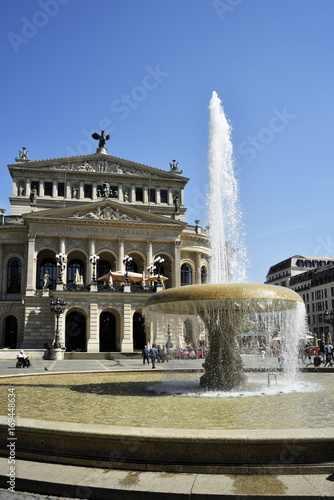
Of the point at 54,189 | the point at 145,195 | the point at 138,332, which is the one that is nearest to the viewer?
the point at 138,332

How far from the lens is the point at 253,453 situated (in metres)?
4.93

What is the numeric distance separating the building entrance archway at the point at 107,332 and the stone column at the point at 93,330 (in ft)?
10.9

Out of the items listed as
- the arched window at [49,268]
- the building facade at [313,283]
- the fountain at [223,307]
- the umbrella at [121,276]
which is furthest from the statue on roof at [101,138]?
the fountain at [223,307]

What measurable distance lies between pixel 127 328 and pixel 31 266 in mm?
11438

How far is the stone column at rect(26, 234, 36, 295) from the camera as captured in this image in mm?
44319

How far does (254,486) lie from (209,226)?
1201cm

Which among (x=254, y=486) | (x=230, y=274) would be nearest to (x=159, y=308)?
(x=230, y=274)

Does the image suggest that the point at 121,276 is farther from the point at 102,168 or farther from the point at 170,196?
the point at 170,196

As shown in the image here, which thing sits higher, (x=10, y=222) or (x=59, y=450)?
(x=10, y=222)

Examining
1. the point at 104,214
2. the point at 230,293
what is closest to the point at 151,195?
the point at 104,214

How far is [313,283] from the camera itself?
78.6m

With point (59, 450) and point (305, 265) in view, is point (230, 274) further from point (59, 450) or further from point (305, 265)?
point (305, 265)

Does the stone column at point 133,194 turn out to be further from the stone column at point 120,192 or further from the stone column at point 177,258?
the stone column at point 177,258

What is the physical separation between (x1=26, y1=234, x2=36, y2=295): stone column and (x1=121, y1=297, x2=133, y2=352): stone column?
9173 millimetres
